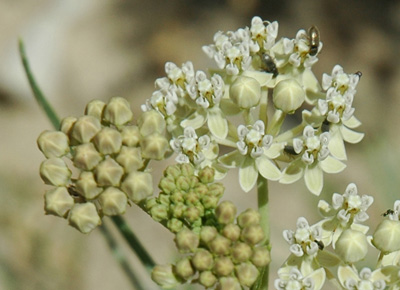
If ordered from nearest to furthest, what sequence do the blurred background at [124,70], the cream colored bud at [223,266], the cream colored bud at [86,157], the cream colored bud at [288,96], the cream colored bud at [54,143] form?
the cream colored bud at [223,266]
the cream colored bud at [86,157]
the cream colored bud at [54,143]
the cream colored bud at [288,96]
the blurred background at [124,70]

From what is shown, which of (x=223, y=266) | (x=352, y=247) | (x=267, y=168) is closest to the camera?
(x=223, y=266)

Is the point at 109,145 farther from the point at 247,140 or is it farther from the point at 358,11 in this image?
the point at 358,11

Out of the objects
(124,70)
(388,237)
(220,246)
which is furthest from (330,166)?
(124,70)

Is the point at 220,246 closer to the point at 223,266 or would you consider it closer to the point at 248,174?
the point at 223,266

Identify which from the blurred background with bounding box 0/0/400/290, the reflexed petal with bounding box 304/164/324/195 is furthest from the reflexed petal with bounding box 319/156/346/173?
the blurred background with bounding box 0/0/400/290

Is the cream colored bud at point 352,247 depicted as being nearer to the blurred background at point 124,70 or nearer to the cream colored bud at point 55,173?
the cream colored bud at point 55,173

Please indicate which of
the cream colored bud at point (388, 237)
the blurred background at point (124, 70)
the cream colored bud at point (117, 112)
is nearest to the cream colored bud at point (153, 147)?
the cream colored bud at point (117, 112)

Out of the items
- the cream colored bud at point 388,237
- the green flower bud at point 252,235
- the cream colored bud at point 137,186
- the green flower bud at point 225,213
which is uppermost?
the cream colored bud at point 137,186
